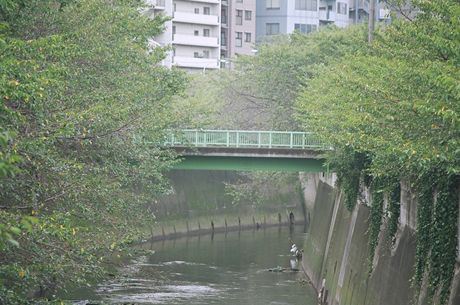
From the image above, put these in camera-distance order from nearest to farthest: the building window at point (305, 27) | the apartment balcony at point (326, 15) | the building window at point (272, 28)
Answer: the building window at point (305, 27)
the building window at point (272, 28)
the apartment balcony at point (326, 15)

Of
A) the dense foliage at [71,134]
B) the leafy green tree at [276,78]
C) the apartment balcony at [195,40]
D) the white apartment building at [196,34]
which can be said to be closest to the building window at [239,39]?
the white apartment building at [196,34]

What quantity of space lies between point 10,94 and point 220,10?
74399 millimetres

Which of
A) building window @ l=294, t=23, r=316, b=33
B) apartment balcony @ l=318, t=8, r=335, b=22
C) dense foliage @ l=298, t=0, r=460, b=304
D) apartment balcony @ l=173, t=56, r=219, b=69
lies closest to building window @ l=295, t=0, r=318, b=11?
apartment balcony @ l=318, t=8, r=335, b=22

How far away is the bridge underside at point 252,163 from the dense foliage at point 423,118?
1434 cm

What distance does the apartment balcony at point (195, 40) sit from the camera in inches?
3337

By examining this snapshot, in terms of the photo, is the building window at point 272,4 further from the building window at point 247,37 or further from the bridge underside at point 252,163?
the bridge underside at point 252,163

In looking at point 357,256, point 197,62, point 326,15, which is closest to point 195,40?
point 197,62

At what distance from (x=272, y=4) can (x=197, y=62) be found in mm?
10543

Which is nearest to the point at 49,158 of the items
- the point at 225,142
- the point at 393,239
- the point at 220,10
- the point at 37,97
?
the point at 37,97

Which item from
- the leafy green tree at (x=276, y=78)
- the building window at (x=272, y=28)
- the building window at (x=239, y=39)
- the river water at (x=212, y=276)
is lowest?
the river water at (x=212, y=276)

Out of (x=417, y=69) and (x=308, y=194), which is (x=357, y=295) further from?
(x=308, y=194)

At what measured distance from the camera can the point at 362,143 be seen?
22031mm

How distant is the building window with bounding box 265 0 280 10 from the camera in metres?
92.6

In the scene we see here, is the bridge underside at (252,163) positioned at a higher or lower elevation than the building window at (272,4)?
lower
